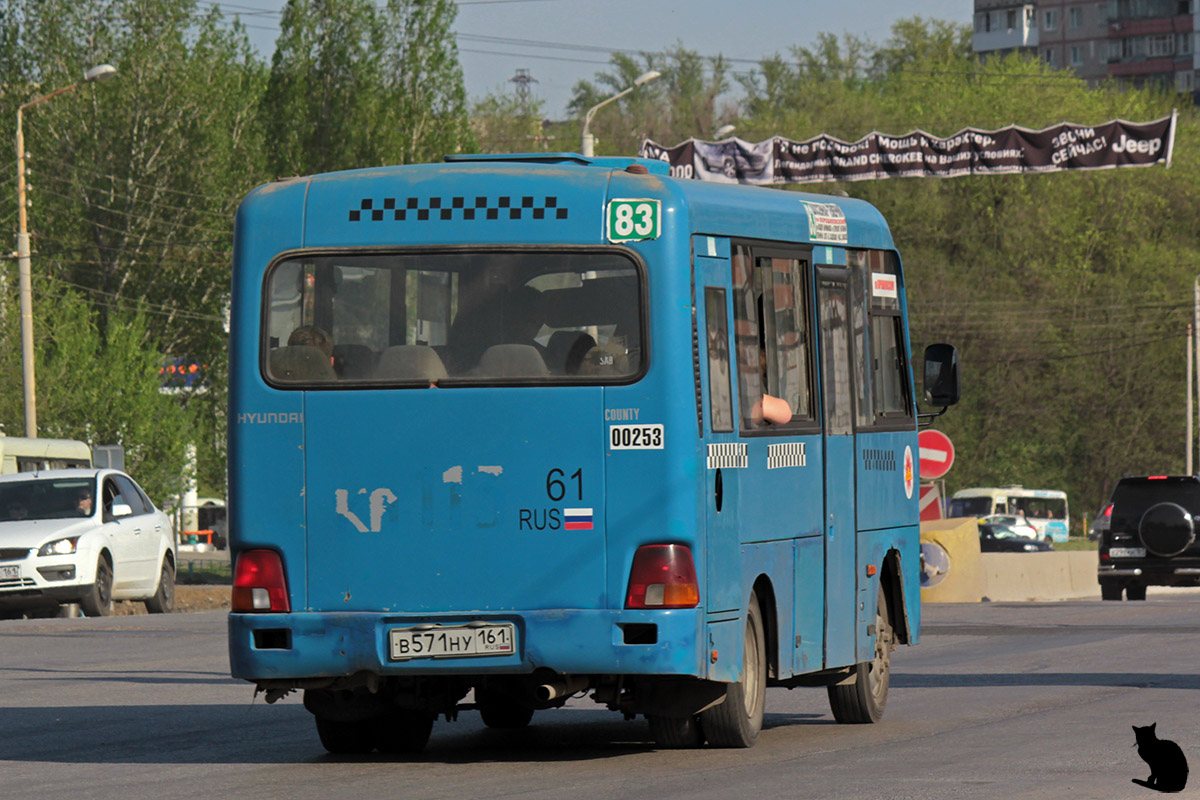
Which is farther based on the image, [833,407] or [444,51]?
[444,51]

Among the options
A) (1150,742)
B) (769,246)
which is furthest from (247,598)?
(1150,742)

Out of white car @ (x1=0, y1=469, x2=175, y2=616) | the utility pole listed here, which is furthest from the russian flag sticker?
the utility pole

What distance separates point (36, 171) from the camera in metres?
66.2

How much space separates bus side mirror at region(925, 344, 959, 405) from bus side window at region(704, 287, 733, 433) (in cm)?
291

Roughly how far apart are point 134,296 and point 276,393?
5985cm

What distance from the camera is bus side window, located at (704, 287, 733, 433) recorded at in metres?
10.6

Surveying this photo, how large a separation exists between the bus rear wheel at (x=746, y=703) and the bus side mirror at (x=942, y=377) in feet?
9.19

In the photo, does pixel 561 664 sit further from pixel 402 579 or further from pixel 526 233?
pixel 526 233

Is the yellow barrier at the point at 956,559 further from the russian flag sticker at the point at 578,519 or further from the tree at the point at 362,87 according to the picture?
the tree at the point at 362,87

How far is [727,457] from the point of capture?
35.0 feet

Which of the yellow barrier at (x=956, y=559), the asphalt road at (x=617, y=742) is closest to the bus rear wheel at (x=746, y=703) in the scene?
the asphalt road at (x=617, y=742)

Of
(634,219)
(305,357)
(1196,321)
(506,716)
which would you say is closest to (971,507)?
(1196,321)

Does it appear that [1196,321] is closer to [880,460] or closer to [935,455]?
[935,455]

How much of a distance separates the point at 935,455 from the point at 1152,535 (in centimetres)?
760
